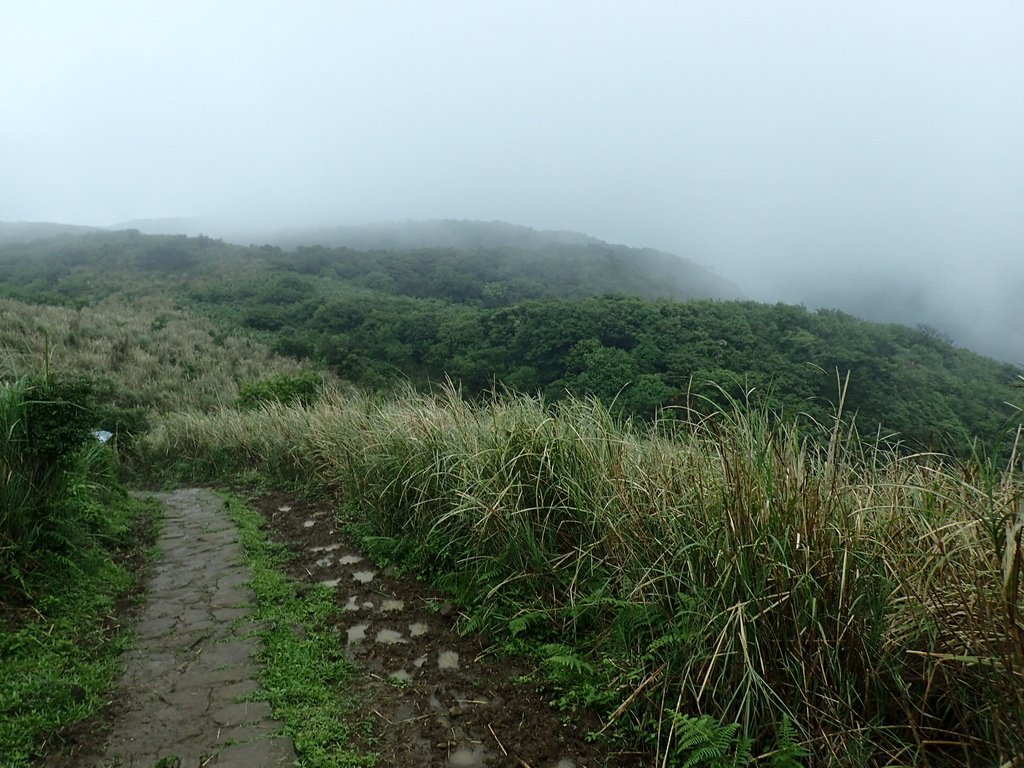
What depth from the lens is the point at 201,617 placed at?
3436mm

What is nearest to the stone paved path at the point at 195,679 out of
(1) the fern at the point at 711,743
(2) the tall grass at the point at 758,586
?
(2) the tall grass at the point at 758,586

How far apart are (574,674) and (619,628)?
27 centimetres

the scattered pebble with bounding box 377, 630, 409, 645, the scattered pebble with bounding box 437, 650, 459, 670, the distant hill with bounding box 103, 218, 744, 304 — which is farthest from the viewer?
the distant hill with bounding box 103, 218, 744, 304

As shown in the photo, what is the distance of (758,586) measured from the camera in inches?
85.2

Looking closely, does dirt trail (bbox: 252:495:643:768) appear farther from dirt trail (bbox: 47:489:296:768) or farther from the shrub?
the shrub

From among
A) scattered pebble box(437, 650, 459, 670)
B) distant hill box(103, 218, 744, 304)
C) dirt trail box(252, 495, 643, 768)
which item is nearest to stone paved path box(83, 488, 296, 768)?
dirt trail box(252, 495, 643, 768)

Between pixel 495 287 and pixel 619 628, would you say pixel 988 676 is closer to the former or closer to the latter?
pixel 619 628

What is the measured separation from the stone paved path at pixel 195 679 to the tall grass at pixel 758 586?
3.60ft

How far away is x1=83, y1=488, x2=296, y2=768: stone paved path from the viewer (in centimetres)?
220

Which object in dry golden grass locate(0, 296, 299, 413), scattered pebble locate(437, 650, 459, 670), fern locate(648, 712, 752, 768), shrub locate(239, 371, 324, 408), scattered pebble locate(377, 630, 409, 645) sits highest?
fern locate(648, 712, 752, 768)

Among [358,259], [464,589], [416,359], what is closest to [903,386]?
[416,359]

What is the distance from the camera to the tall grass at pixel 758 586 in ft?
6.17

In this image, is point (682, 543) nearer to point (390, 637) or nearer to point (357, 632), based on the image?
point (390, 637)

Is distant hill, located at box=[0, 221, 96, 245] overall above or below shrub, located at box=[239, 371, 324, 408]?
above
